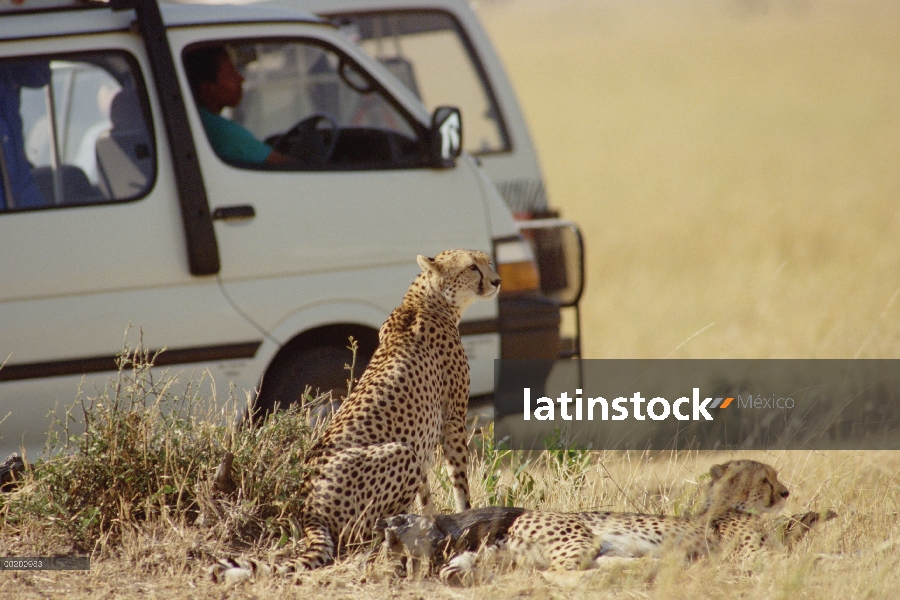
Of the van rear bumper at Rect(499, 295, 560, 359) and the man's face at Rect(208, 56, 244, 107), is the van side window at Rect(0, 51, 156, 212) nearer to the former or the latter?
the man's face at Rect(208, 56, 244, 107)

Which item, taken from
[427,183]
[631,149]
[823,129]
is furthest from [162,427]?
[823,129]

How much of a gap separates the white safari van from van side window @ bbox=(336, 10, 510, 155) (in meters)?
2.33

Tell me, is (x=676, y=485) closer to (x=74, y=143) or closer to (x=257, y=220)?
A: (x=257, y=220)

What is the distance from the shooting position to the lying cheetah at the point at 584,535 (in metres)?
3.60

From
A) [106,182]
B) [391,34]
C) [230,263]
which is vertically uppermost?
[391,34]

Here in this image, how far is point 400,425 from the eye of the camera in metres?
3.88

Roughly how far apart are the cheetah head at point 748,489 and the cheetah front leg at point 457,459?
877mm

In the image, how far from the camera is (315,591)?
348 cm

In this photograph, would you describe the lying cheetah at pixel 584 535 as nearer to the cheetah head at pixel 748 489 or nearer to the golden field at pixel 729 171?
the cheetah head at pixel 748 489

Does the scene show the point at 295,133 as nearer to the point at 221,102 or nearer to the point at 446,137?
the point at 221,102

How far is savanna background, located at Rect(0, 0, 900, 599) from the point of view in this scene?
11.8 ft

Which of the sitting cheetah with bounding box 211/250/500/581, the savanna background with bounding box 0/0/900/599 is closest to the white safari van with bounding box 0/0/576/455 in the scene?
the savanna background with bounding box 0/0/900/599

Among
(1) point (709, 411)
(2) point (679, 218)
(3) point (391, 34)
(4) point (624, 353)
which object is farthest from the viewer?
(2) point (679, 218)

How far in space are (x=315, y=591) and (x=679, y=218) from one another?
594 inches
